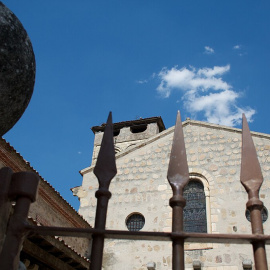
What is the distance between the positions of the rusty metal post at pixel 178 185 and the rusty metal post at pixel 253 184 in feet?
1.04

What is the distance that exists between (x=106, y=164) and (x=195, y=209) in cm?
930

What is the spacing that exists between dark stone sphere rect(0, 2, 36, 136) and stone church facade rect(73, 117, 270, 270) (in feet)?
28.1

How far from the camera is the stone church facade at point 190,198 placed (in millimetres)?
9977

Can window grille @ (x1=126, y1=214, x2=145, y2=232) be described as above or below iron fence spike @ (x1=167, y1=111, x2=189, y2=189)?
above

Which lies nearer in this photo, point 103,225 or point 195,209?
point 103,225

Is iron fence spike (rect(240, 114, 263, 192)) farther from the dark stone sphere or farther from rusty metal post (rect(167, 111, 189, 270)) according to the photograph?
the dark stone sphere

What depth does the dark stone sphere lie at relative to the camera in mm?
1935

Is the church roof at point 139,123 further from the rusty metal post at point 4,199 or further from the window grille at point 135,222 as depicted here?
the rusty metal post at point 4,199

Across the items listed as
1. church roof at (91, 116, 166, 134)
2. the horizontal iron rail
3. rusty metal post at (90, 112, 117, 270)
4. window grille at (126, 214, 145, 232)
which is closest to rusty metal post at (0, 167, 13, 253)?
the horizontal iron rail

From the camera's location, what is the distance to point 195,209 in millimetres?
10961

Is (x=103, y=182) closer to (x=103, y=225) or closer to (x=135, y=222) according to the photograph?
(x=103, y=225)

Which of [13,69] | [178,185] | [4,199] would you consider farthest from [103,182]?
[13,69]

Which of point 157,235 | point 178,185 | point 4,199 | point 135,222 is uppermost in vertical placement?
point 135,222

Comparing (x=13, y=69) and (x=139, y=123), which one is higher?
(x=139, y=123)
